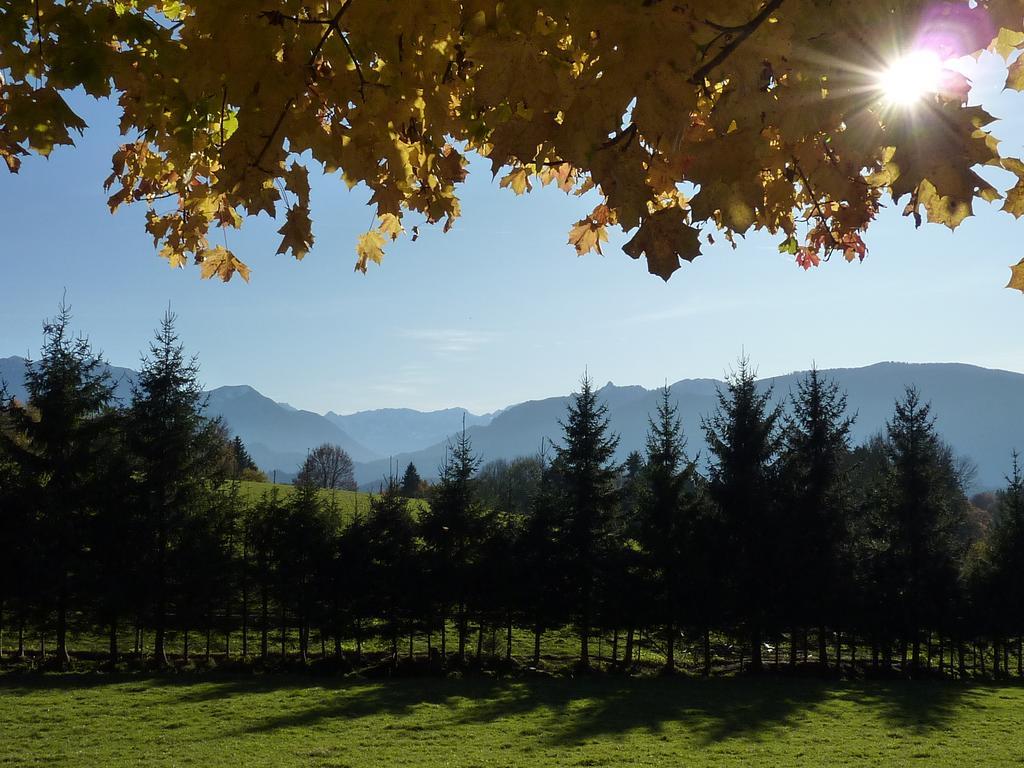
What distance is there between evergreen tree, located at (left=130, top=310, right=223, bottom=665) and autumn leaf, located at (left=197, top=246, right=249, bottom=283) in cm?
2225

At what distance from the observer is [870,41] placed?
192cm

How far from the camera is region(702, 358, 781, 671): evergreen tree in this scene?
2389 cm

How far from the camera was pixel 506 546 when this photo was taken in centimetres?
2538

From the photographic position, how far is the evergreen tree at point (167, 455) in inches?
918

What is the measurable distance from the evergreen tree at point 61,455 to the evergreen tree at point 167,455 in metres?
1.48

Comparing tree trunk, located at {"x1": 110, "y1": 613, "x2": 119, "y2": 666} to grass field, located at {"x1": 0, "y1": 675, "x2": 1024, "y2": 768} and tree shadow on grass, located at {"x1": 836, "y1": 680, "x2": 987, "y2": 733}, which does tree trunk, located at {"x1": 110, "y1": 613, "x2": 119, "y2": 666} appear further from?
tree shadow on grass, located at {"x1": 836, "y1": 680, "x2": 987, "y2": 733}

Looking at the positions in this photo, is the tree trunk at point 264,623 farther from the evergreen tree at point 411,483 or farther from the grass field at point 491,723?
the evergreen tree at point 411,483

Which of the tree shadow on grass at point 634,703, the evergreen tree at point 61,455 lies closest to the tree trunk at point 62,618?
the evergreen tree at point 61,455

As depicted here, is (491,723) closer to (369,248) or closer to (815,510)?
(369,248)

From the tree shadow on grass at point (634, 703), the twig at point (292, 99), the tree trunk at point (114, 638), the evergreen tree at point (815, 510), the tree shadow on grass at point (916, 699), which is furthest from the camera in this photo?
the evergreen tree at point (815, 510)

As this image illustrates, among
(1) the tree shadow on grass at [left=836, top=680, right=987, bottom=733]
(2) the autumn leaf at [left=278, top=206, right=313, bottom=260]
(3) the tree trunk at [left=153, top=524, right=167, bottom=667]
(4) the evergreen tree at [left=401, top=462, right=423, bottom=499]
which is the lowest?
(1) the tree shadow on grass at [left=836, top=680, right=987, bottom=733]

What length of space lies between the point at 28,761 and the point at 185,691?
6.85m

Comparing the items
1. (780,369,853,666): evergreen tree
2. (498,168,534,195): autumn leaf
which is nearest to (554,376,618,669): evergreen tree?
(780,369,853,666): evergreen tree

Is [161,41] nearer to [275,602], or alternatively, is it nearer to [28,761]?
[28,761]
